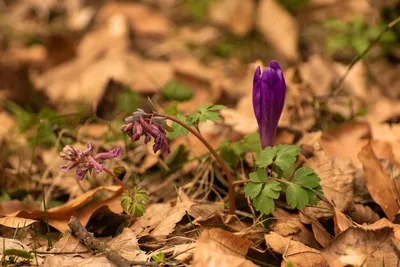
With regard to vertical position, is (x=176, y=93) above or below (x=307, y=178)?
below

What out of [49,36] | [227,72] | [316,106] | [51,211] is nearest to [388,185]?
[316,106]

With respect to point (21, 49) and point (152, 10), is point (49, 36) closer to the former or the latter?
point (21, 49)

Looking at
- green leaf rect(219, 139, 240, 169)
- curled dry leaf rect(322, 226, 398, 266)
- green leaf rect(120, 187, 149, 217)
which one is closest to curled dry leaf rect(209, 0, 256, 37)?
green leaf rect(219, 139, 240, 169)

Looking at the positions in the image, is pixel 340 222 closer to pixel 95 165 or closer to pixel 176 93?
pixel 95 165

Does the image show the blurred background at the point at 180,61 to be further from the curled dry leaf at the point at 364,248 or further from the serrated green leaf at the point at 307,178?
the curled dry leaf at the point at 364,248

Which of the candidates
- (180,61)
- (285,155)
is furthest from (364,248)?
(180,61)

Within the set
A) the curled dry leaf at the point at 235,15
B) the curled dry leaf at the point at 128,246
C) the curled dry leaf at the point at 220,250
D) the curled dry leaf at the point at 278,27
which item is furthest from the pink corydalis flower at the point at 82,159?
the curled dry leaf at the point at 235,15
